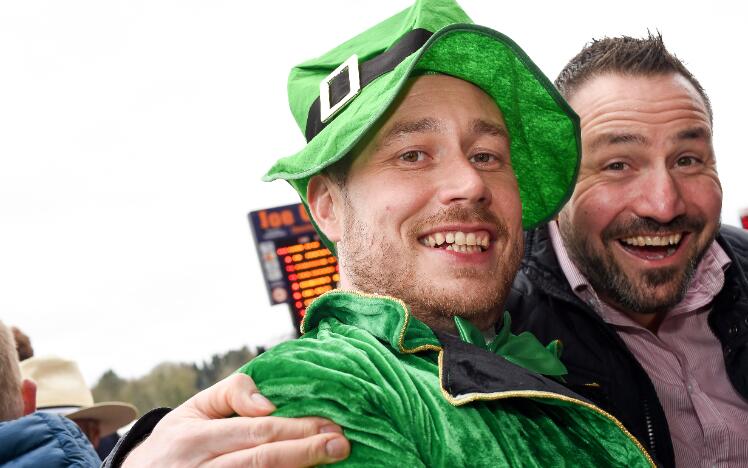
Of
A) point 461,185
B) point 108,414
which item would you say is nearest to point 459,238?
point 461,185

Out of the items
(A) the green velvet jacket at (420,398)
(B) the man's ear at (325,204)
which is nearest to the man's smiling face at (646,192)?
(B) the man's ear at (325,204)

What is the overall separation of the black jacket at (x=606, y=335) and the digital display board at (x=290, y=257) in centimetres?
557

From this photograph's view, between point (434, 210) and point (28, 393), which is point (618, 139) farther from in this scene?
point (28, 393)

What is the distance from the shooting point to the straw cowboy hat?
3.94 meters

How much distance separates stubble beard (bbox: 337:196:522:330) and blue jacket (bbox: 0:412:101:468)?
807mm

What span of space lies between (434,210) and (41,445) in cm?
108

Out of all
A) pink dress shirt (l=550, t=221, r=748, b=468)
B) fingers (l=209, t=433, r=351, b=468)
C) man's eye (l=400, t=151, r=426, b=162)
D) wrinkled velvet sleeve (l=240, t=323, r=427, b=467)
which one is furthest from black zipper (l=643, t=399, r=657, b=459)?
fingers (l=209, t=433, r=351, b=468)

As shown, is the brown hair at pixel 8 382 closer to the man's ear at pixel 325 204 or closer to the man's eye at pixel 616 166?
the man's ear at pixel 325 204

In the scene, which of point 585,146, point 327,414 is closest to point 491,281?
point 327,414

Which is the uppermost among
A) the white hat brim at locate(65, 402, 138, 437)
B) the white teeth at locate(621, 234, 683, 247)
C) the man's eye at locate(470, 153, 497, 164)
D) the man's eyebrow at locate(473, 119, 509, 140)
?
the man's eyebrow at locate(473, 119, 509, 140)

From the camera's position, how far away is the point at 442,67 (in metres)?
1.62

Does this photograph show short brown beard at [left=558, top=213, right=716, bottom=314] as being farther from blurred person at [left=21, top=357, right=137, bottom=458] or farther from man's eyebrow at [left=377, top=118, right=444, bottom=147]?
blurred person at [left=21, top=357, right=137, bottom=458]

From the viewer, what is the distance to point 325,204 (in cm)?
174

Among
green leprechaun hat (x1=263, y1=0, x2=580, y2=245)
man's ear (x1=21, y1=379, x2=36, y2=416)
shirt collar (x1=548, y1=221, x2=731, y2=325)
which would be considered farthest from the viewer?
man's ear (x1=21, y1=379, x2=36, y2=416)
